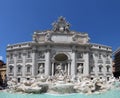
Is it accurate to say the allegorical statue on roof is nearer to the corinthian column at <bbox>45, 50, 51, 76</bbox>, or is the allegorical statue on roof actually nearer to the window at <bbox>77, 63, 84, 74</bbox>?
the corinthian column at <bbox>45, 50, 51, 76</bbox>

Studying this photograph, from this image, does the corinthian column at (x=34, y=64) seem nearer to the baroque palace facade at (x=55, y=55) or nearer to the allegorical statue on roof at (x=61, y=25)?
the baroque palace facade at (x=55, y=55)

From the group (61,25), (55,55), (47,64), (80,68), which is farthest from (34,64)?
(61,25)

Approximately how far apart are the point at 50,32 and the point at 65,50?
483cm

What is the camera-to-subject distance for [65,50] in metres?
45.7

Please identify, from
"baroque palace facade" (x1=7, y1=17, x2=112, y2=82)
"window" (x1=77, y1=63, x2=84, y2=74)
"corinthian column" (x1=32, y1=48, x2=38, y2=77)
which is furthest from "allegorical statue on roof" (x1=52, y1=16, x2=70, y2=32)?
"window" (x1=77, y1=63, x2=84, y2=74)

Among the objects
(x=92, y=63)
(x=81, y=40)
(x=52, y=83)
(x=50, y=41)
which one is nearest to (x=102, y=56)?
(x=92, y=63)

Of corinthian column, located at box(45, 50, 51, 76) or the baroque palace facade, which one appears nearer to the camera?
corinthian column, located at box(45, 50, 51, 76)

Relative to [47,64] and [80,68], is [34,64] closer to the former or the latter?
[47,64]

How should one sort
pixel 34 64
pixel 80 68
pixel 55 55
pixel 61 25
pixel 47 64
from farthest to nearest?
pixel 61 25
pixel 80 68
pixel 55 55
pixel 34 64
pixel 47 64

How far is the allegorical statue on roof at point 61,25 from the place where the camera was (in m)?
47.2

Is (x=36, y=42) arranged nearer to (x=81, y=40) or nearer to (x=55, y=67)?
(x=55, y=67)

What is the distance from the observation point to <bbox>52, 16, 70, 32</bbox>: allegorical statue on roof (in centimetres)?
4722

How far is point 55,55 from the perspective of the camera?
45.3 metres

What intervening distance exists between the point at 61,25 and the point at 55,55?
6949mm
